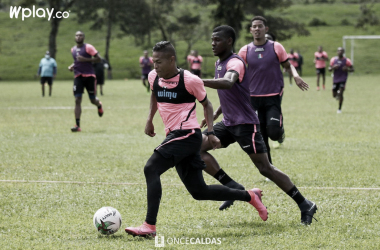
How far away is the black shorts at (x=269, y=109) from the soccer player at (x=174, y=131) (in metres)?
2.43

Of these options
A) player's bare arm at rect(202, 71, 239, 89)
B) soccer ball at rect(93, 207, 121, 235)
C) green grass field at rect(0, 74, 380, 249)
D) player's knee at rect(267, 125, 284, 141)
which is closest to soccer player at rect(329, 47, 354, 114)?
green grass field at rect(0, 74, 380, 249)

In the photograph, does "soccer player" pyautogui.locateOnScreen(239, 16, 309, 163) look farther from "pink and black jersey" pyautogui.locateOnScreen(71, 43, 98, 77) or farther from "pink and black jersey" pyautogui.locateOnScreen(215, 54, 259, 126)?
"pink and black jersey" pyautogui.locateOnScreen(71, 43, 98, 77)

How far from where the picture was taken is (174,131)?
525 cm

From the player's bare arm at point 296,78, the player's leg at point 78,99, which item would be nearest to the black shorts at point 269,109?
the player's bare arm at point 296,78

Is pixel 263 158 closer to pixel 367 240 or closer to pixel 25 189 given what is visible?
pixel 367 240

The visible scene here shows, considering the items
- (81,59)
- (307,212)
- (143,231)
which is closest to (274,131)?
(307,212)

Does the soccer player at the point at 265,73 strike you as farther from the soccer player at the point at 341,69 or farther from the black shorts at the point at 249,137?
the soccer player at the point at 341,69

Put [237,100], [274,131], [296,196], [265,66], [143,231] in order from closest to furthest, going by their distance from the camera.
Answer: [143,231]
[296,196]
[237,100]
[274,131]
[265,66]

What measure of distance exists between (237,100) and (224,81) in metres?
0.62

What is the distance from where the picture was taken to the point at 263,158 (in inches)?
232

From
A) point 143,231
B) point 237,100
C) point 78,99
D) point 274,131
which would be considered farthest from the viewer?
point 78,99

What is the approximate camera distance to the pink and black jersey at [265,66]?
7844 millimetres

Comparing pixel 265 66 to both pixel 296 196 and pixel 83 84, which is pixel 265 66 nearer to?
pixel 296 196

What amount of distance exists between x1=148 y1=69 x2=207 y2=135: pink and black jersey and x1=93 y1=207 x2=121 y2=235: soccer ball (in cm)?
95
